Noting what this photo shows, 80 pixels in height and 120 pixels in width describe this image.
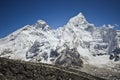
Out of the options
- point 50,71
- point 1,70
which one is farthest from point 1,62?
point 50,71

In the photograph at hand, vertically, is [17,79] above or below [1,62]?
below

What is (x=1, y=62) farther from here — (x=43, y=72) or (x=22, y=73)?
(x=43, y=72)

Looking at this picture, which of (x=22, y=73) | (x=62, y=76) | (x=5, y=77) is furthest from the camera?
(x=62, y=76)

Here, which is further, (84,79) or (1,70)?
(84,79)

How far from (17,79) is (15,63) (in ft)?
10.5

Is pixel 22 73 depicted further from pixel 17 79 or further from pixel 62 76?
pixel 62 76

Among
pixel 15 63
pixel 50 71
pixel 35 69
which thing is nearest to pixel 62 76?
pixel 50 71

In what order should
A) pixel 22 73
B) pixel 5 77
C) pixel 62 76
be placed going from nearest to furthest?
pixel 5 77 < pixel 22 73 < pixel 62 76

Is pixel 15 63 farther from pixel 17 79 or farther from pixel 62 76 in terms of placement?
pixel 62 76

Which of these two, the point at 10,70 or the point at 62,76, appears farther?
the point at 62,76

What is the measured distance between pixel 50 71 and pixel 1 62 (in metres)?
6.68

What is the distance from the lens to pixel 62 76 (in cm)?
3234

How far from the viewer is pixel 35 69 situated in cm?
3152

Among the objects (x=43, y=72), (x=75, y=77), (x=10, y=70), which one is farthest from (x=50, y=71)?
(x=10, y=70)
